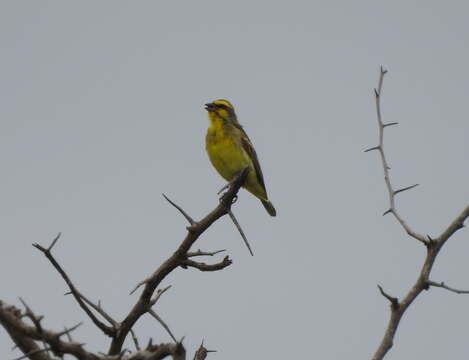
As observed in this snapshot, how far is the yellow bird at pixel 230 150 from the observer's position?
9688 millimetres

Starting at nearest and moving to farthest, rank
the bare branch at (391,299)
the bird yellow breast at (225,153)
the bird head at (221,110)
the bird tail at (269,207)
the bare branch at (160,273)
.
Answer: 1. the bare branch at (391,299)
2. the bare branch at (160,273)
3. the bird yellow breast at (225,153)
4. the bird head at (221,110)
5. the bird tail at (269,207)

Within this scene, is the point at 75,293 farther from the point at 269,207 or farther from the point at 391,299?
the point at 269,207

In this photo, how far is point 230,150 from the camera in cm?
970

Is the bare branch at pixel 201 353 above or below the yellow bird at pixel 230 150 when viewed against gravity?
below

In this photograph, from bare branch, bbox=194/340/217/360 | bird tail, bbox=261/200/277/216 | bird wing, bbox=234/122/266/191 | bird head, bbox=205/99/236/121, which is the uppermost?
bird head, bbox=205/99/236/121

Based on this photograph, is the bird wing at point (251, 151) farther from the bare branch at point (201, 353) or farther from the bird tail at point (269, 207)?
the bare branch at point (201, 353)

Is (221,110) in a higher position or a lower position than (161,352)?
higher

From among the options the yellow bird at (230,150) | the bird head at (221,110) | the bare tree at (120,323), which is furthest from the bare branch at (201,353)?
the bird head at (221,110)

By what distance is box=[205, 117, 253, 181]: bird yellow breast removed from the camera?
9680 millimetres

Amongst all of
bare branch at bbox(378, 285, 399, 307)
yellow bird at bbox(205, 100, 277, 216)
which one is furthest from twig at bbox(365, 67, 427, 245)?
yellow bird at bbox(205, 100, 277, 216)

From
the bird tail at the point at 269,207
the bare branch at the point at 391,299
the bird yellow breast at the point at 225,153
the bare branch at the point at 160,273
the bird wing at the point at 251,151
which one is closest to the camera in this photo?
the bare branch at the point at 391,299

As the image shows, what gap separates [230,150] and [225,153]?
76 millimetres

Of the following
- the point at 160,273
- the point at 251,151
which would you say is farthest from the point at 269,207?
the point at 160,273

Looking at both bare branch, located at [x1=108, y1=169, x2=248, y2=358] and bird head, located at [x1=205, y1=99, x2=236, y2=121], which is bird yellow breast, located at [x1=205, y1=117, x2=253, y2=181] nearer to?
bird head, located at [x1=205, y1=99, x2=236, y2=121]
